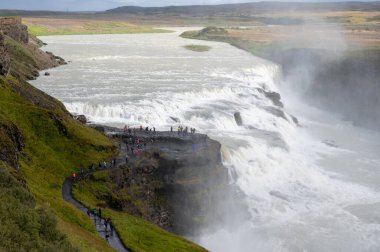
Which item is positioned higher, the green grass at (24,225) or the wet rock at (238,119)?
the green grass at (24,225)

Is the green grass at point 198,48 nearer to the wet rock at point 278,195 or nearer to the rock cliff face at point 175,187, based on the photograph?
the wet rock at point 278,195

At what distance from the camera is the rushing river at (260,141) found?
108 ft

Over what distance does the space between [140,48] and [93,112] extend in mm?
62872

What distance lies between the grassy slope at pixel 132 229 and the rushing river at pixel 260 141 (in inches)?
256

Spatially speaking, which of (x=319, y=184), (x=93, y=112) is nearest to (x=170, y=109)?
(x=93, y=112)

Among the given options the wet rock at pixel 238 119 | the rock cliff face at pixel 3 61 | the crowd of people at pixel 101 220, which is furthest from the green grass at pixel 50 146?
the wet rock at pixel 238 119

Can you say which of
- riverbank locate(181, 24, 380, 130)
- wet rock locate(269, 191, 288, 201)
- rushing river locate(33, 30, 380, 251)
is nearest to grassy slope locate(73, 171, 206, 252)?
rushing river locate(33, 30, 380, 251)

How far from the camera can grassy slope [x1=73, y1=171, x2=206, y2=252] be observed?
2352 centimetres

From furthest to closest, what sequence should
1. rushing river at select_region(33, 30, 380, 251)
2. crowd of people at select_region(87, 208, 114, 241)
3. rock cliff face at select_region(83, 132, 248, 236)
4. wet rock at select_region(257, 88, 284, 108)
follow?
wet rock at select_region(257, 88, 284, 108)
rushing river at select_region(33, 30, 380, 251)
rock cliff face at select_region(83, 132, 248, 236)
crowd of people at select_region(87, 208, 114, 241)

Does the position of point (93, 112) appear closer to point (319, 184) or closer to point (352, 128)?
point (319, 184)

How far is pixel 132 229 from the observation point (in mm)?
24703

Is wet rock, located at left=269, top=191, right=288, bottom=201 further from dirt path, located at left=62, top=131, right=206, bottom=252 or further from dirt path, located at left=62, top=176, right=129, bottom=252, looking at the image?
dirt path, located at left=62, top=176, right=129, bottom=252

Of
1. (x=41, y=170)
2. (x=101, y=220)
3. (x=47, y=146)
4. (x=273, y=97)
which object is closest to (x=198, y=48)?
(x=273, y=97)

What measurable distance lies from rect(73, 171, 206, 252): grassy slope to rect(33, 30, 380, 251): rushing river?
6499 millimetres
